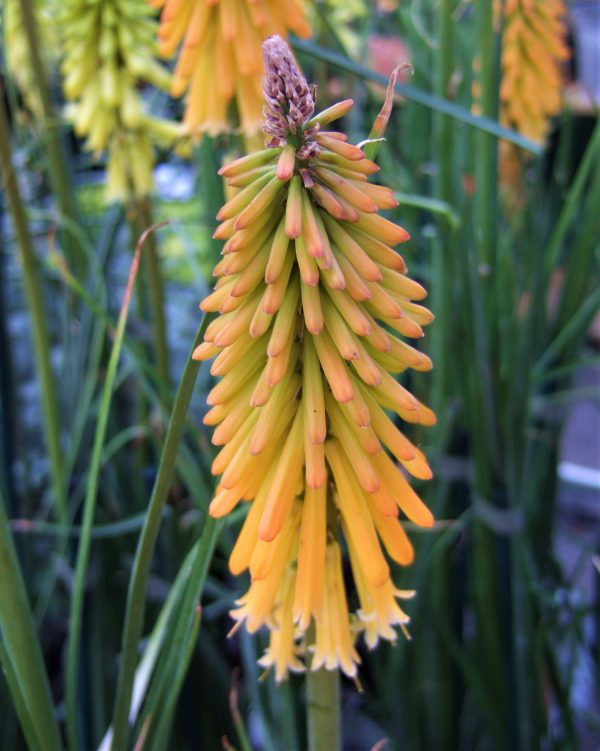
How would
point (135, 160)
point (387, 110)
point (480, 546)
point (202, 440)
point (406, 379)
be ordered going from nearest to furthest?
1. point (387, 110)
2. point (202, 440)
3. point (480, 546)
4. point (406, 379)
5. point (135, 160)

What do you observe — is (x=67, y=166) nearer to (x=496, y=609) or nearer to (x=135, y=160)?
(x=135, y=160)

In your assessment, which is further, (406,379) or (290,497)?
(406,379)

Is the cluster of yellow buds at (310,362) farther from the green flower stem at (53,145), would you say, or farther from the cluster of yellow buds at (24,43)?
the cluster of yellow buds at (24,43)

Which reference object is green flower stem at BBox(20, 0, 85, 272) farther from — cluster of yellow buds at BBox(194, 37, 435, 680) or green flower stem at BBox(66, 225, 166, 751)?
cluster of yellow buds at BBox(194, 37, 435, 680)

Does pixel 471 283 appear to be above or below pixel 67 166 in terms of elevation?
below

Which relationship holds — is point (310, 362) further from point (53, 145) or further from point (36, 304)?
point (53, 145)

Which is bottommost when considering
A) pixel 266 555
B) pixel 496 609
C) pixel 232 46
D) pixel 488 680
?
pixel 488 680

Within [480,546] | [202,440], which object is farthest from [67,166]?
[480,546]

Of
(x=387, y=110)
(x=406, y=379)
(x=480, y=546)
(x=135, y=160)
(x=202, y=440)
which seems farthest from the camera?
(x=135, y=160)
